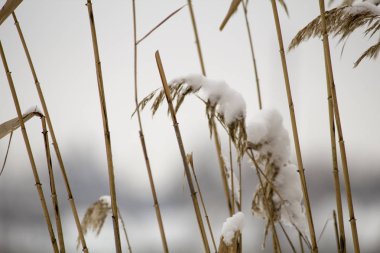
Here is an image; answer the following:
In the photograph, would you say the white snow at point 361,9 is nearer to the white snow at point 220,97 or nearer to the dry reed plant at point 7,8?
the white snow at point 220,97

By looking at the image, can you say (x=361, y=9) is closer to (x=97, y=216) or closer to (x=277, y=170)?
(x=277, y=170)

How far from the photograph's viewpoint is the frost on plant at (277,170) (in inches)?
45.9

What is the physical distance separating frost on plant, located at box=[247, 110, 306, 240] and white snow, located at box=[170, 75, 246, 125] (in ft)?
0.64

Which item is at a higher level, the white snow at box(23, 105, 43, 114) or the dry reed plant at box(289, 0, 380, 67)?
the dry reed plant at box(289, 0, 380, 67)

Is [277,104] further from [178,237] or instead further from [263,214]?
[178,237]

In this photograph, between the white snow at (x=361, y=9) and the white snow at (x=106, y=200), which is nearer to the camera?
the white snow at (x=361, y=9)

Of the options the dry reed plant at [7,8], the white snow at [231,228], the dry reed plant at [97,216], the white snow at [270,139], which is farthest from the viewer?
the dry reed plant at [97,216]

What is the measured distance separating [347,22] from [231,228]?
704 millimetres

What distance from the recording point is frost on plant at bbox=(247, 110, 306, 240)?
1.17 m

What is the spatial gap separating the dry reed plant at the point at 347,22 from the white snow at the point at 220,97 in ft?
1.03

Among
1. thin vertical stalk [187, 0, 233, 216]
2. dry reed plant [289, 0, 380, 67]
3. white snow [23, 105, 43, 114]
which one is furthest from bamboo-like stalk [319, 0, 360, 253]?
white snow [23, 105, 43, 114]

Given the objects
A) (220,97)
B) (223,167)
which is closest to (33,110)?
(220,97)

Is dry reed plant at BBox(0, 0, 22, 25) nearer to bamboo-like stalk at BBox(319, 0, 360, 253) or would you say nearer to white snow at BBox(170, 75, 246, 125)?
white snow at BBox(170, 75, 246, 125)

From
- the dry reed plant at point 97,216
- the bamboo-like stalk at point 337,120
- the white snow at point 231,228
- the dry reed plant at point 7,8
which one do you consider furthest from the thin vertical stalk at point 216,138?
the dry reed plant at point 97,216
